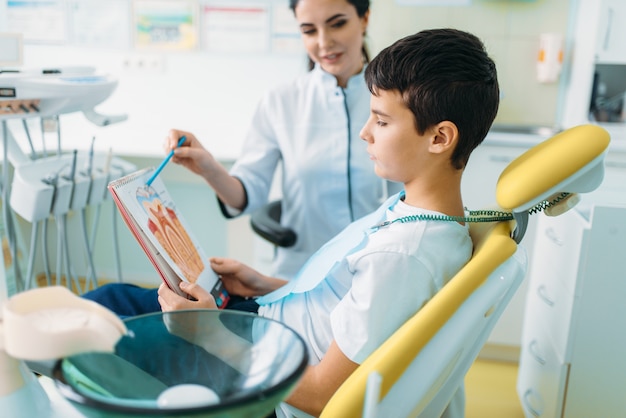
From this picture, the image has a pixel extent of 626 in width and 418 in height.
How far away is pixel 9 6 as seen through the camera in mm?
3342

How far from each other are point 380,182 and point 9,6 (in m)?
2.71

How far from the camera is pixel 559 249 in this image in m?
1.77

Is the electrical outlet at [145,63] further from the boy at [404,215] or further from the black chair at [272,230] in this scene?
the boy at [404,215]

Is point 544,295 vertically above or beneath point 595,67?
beneath

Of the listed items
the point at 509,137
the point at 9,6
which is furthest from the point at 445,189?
the point at 9,6

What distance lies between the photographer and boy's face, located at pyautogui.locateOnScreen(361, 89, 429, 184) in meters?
1.05

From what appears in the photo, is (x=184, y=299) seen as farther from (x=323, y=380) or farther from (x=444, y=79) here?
(x=444, y=79)

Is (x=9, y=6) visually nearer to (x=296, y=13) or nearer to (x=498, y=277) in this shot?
(x=296, y=13)

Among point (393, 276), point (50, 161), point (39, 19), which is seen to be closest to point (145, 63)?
point (39, 19)

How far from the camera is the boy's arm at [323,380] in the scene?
37.7 inches

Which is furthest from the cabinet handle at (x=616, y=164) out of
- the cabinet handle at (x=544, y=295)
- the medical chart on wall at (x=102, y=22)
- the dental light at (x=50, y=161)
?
the medical chart on wall at (x=102, y=22)

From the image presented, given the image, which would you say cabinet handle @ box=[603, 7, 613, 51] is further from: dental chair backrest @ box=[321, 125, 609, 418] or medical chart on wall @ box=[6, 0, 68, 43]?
medical chart on wall @ box=[6, 0, 68, 43]

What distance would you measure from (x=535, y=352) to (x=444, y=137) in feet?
3.81

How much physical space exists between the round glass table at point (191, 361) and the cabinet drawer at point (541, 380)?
1222 millimetres
